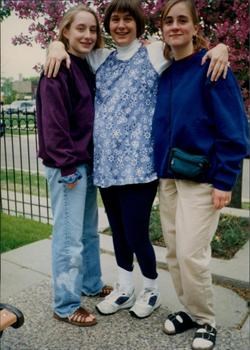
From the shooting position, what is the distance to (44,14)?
12.8 feet

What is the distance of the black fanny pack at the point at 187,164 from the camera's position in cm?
242

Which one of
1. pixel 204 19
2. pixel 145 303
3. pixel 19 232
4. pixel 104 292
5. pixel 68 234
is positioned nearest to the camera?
pixel 68 234

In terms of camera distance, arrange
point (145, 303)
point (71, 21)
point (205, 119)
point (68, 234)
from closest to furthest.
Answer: point (205, 119), point (71, 21), point (68, 234), point (145, 303)

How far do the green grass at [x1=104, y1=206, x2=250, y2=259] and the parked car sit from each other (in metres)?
1.81

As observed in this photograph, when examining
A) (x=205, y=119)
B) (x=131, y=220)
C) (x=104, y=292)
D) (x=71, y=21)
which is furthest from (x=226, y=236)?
(x=71, y=21)

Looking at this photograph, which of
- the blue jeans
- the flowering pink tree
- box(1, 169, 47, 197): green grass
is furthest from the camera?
box(1, 169, 47, 197): green grass

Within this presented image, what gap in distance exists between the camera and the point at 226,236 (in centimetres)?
430

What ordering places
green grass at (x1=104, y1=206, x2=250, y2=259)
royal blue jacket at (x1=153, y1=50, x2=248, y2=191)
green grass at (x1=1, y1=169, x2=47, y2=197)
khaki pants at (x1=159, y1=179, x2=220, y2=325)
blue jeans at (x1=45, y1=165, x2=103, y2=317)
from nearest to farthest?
1. royal blue jacket at (x1=153, y1=50, x2=248, y2=191)
2. khaki pants at (x1=159, y1=179, x2=220, y2=325)
3. blue jeans at (x1=45, y1=165, x2=103, y2=317)
4. green grass at (x1=104, y1=206, x2=250, y2=259)
5. green grass at (x1=1, y1=169, x2=47, y2=197)

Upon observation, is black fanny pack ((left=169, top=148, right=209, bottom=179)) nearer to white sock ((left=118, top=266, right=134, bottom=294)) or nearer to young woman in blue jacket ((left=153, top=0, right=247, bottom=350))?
Result: young woman in blue jacket ((left=153, top=0, right=247, bottom=350))

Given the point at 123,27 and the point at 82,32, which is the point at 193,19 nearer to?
the point at 123,27

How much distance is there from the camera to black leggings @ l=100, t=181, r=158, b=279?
2.69m

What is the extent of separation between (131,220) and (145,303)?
2.09 ft

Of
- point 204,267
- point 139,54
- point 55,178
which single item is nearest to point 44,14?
point 139,54

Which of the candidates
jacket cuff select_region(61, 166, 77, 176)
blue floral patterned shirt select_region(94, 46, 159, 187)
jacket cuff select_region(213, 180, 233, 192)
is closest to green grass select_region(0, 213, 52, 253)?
jacket cuff select_region(61, 166, 77, 176)
